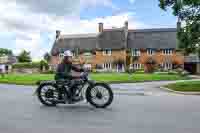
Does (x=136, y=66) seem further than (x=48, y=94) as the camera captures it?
Yes

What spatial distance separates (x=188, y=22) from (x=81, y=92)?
47.8ft

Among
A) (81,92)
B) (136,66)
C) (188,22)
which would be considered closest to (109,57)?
(136,66)

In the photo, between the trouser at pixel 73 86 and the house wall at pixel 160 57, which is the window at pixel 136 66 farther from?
the trouser at pixel 73 86

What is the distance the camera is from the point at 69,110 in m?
9.83

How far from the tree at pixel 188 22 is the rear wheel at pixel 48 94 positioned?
45.8 feet

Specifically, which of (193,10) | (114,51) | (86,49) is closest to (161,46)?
(114,51)

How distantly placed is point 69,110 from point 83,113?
0.75 m

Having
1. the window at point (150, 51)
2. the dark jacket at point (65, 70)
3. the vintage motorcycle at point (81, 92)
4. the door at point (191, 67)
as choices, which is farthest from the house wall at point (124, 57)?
the dark jacket at point (65, 70)

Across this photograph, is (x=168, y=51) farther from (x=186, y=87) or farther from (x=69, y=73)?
(x=69, y=73)

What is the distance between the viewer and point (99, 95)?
10266 mm

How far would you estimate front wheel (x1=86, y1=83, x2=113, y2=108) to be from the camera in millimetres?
10211

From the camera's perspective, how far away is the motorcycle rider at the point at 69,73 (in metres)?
10.4

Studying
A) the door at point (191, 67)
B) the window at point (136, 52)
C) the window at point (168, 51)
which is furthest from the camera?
the window at point (136, 52)

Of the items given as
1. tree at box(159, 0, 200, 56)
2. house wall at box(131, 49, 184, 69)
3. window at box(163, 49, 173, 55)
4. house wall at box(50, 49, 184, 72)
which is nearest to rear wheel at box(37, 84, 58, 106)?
tree at box(159, 0, 200, 56)
